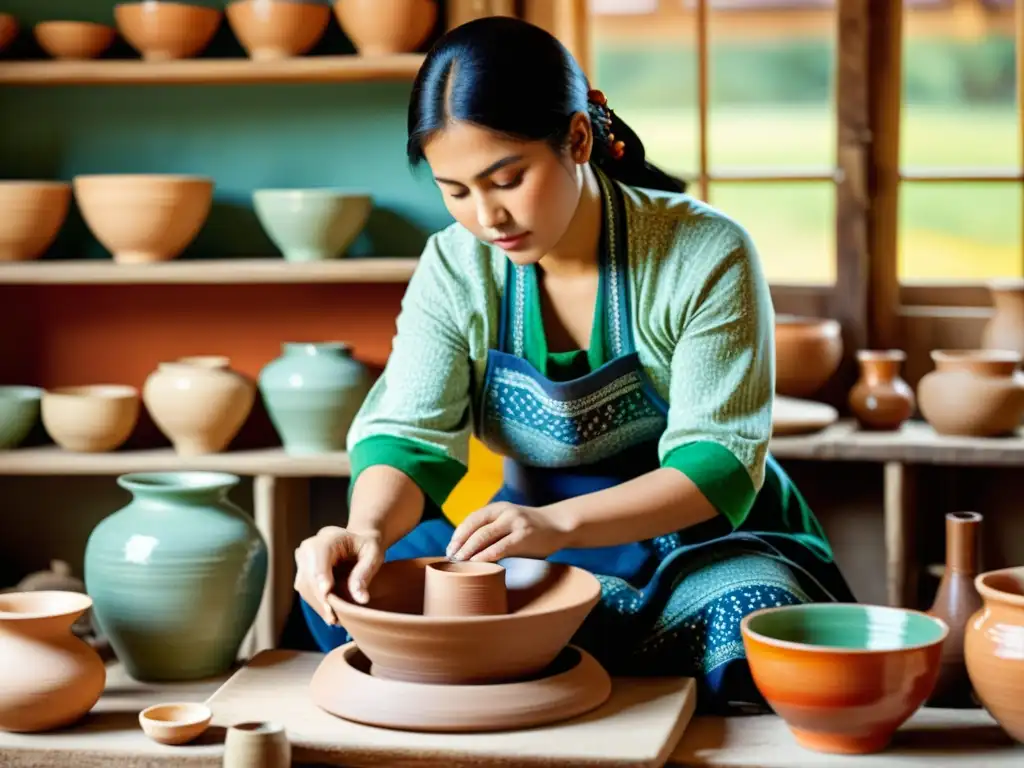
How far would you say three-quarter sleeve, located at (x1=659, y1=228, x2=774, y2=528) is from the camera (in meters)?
2.20

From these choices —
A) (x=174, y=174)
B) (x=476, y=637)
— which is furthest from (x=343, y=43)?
(x=476, y=637)

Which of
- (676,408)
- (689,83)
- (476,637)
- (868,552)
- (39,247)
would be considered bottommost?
(868,552)

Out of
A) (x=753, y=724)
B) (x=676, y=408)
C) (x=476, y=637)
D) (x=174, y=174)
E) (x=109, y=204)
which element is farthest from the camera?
(x=174, y=174)

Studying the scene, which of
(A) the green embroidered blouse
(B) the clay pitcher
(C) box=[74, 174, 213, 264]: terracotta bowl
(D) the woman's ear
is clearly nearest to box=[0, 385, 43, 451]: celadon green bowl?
(C) box=[74, 174, 213, 264]: terracotta bowl

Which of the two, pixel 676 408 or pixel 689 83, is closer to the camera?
pixel 676 408

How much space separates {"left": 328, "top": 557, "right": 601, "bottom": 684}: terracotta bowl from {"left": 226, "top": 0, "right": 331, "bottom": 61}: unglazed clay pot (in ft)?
5.23

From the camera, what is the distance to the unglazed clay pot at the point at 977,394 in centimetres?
320

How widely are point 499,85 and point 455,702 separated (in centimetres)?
81

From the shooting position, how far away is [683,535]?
2346mm

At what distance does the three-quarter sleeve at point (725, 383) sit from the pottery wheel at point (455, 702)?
38cm

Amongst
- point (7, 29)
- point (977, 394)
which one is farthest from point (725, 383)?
point (7, 29)

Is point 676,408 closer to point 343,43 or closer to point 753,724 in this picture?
point 753,724

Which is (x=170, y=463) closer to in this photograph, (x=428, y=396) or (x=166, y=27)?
(x=166, y=27)

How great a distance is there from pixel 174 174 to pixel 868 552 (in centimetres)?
185
